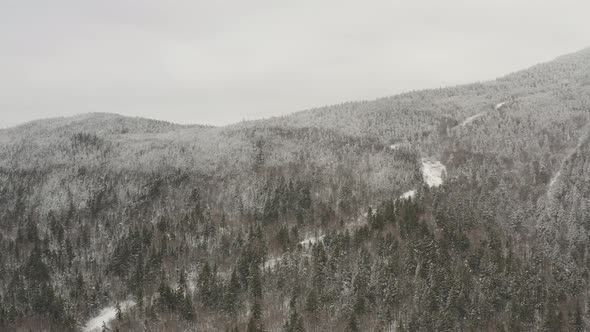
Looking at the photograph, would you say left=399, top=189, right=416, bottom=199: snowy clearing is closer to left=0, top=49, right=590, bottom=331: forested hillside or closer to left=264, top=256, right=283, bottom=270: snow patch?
left=0, top=49, right=590, bottom=331: forested hillside

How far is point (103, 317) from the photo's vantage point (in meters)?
120

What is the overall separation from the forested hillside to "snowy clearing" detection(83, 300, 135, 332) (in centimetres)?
57

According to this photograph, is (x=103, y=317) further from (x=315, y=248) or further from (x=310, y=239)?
(x=310, y=239)

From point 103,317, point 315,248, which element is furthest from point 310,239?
point 103,317

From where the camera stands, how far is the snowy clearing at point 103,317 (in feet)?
377

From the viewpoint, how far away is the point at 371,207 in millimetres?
152000

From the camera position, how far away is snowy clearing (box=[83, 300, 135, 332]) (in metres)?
115

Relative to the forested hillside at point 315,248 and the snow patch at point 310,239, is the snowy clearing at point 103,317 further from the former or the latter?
the snow patch at point 310,239

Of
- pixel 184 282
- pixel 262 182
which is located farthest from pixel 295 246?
pixel 262 182

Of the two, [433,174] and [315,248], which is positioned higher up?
[433,174]

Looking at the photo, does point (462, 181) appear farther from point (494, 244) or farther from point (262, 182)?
point (262, 182)

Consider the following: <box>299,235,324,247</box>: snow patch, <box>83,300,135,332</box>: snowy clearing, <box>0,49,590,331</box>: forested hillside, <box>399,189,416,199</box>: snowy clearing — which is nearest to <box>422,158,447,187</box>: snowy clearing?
<box>0,49,590,331</box>: forested hillside

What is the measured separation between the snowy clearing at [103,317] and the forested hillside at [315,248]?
57 centimetres

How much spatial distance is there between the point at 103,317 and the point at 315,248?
56598 mm
